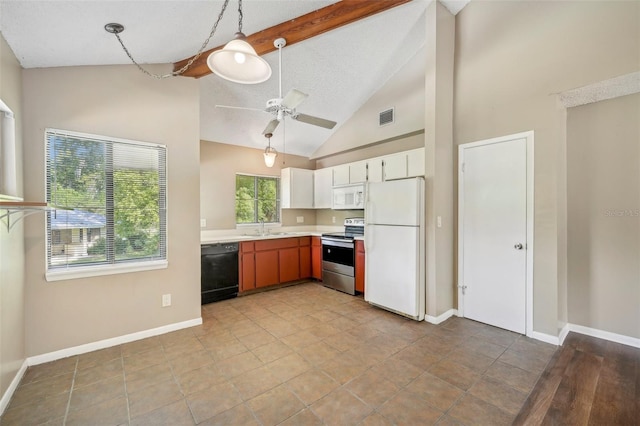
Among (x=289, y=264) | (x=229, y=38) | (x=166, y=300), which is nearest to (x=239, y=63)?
(x=229, y=38)

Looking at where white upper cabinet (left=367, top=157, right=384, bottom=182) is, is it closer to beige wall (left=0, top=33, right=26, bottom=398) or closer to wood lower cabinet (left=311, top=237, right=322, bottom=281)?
wood lower cabinet (left=311, top=237, right=322, bottom=281)

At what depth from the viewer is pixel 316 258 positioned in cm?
502

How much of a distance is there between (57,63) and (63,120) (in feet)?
1.53

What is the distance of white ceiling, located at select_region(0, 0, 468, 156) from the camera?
1.92 metres

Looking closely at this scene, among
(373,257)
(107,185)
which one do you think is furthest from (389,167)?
(107,185)

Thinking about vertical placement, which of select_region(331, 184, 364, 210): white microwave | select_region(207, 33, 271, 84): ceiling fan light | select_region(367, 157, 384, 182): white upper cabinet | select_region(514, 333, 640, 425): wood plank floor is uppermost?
select_region(207, 33, 271, 84): ceiling fan light

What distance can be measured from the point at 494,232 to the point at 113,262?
13.3ft

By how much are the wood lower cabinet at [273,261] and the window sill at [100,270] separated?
146cm

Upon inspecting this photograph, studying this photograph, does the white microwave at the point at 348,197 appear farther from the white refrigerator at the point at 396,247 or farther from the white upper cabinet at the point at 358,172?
the white refrigerator at the point at 396,247

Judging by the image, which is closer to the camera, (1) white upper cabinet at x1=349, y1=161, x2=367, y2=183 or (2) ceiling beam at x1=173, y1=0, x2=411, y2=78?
(2) ceiling beam at x1=173, y1=0, x2=411, y2=78

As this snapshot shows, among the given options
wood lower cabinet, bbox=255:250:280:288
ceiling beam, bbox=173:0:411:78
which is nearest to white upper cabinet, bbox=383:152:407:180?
ceiling beam, bbox=173:0:411:78

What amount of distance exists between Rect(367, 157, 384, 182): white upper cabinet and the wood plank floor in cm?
295

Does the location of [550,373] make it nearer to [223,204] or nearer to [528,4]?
[528,4]

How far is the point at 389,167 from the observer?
4.29 metres
